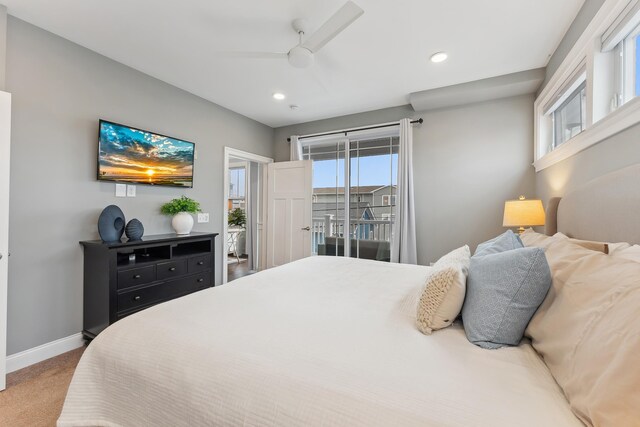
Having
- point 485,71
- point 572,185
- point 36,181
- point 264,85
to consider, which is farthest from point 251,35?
point 572,185

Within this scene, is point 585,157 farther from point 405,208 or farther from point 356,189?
point 356,189

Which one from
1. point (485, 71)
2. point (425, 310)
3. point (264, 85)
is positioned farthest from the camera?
point (264, 85)

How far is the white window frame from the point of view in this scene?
4.57ft

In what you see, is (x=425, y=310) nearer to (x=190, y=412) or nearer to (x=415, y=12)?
(x=190, y=412)

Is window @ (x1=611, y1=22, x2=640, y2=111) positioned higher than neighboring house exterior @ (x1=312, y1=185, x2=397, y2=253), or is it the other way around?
window @ (x1=611, y1=22, x2=640, y2=111)

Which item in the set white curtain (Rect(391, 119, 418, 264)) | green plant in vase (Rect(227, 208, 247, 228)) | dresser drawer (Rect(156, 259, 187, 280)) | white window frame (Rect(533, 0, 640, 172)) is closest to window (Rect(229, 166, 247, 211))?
green plant in vase (Rect(227, 208, 247, 228))

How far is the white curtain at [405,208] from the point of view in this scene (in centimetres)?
358

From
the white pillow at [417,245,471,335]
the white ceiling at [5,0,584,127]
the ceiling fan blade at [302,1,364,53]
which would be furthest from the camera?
the white ceiling at [5,0,584,127]

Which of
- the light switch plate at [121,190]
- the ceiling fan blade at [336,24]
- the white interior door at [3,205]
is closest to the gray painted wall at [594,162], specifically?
the ceiling fan blade at [336,24]

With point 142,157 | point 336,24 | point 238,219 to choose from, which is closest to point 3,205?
point 142,157

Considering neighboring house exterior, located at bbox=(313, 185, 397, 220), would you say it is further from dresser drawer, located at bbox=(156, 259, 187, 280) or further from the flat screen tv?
dresser drawer, located at bbox=(156, 259, 187, 280)

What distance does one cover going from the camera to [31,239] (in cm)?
213

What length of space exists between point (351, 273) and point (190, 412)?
1.38 metres

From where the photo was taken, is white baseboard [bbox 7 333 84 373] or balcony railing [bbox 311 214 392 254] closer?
white baseboard [bbox 7 333 84 373]
